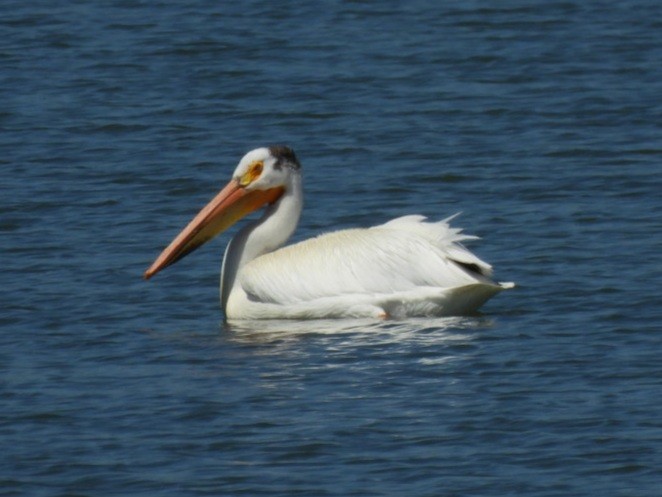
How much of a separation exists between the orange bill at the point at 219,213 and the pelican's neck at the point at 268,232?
78mm

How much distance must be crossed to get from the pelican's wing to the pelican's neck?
22 centimetres

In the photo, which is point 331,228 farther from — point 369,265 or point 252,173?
point 369,265

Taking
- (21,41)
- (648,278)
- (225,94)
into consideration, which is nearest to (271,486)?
(648,278)

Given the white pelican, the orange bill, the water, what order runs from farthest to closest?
the orange bill → the white pelican → the water

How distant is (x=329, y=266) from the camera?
8820mm

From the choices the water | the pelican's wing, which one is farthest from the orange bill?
the pelican's wing

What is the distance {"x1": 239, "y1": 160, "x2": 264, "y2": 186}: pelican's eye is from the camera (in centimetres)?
928

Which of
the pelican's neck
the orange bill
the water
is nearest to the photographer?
the water

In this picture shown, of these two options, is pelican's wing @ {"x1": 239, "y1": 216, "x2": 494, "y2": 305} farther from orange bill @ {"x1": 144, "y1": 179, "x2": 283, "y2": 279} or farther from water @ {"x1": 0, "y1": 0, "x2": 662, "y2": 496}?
orange bill @ {"x1": 144, "y1": 179, "x2": 283, "y2": 279}

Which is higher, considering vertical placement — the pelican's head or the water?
the pelican's head

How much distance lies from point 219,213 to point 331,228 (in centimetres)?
118

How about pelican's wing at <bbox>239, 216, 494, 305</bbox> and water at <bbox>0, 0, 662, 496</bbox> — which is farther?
pelican's wing at <bbox>239, 216, 494, 305</bbox>

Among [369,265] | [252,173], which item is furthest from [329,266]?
[252,173]

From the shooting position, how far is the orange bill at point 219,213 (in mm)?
9352
